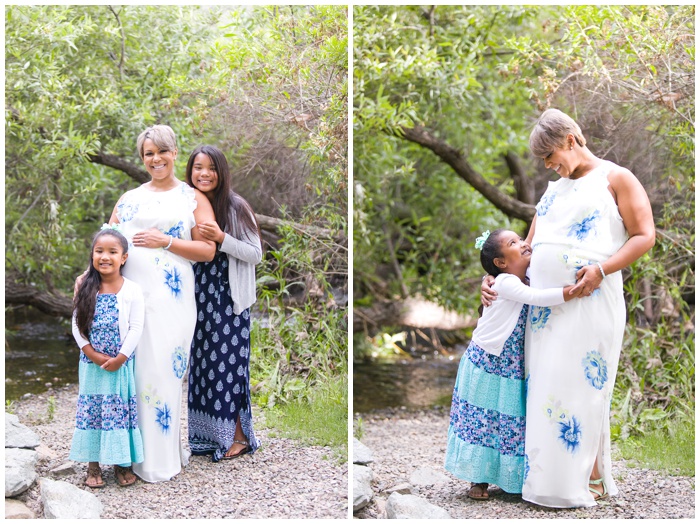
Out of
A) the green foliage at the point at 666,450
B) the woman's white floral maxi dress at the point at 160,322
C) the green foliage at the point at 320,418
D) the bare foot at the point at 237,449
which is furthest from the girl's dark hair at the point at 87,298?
the green foliage at the point at 666,450

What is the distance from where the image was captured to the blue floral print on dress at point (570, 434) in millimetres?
3168

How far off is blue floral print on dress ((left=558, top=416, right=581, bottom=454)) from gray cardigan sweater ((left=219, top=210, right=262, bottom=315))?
56.7 inches

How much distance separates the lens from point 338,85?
3.62m

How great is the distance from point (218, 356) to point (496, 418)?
1.25m

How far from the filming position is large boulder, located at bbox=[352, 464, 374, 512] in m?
3.37

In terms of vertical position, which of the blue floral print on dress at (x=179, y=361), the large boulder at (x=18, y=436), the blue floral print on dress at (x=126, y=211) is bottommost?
the large boulder at (x=18, y=436)

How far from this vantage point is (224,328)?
3.61 m

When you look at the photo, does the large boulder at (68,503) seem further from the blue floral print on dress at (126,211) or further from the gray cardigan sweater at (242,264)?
the blue floral print on dress at (126,211)

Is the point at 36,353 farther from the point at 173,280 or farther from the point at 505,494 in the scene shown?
the point at 505,494

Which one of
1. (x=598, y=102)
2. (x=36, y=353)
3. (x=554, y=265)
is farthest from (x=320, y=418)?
(x=598, y=102)

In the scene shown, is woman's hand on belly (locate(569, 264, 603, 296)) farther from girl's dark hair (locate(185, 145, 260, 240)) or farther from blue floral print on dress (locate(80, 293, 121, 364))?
blue floral print on dress (locate(80, 293, 121, 364))

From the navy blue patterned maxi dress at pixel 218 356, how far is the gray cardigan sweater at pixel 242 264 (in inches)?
1.7

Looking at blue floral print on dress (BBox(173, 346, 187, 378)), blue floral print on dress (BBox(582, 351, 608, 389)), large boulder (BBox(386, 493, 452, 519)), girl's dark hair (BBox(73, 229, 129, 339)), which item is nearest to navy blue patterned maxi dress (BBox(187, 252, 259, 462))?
blue floral print on dress (BBox(173, 346, 187, 378))

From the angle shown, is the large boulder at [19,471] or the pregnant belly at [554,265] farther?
the large boulder at [19,471]
